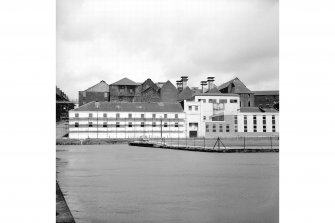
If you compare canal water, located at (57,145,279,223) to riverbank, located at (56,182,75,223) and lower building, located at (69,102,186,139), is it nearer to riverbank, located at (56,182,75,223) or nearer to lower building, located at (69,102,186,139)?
riverbank, located at (56,182,75,223)

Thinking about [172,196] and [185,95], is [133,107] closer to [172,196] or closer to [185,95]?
[185,95]

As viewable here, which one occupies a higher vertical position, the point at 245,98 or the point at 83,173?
the point at 245,98

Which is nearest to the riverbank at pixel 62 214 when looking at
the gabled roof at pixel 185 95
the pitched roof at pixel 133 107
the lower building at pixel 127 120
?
the lower building at pixel 127 120

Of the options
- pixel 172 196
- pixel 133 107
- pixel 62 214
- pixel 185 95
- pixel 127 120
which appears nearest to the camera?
pixel 62 214

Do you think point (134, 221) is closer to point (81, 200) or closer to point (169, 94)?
point (81, 200)

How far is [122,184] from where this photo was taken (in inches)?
321

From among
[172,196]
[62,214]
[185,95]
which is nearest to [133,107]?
[185,95]

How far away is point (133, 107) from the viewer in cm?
4075

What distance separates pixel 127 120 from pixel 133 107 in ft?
6.09

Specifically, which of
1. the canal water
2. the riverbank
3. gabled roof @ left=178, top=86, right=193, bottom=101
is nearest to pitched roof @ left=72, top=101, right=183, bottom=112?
gabled roof @ left=178, top=86, right=193, bottom=101

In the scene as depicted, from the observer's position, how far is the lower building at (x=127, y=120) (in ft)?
124
